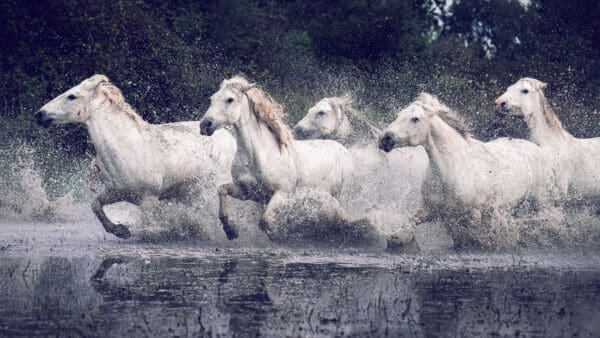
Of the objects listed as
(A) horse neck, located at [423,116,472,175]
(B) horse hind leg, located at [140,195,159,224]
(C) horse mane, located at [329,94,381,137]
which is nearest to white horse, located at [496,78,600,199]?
(A) horse neck, located at [423,116,472,175]

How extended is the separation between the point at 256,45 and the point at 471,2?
33585 mm

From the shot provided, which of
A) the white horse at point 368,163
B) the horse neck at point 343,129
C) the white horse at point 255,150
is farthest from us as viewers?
the horse neck at point 343,129

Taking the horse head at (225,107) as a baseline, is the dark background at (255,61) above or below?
above

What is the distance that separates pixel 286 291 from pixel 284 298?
305 mm

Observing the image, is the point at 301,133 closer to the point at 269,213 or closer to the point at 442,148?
the point at 269,213

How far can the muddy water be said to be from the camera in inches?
265

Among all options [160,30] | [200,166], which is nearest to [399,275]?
[200,166]

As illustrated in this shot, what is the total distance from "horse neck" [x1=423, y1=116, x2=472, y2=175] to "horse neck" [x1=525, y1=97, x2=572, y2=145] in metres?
2.00

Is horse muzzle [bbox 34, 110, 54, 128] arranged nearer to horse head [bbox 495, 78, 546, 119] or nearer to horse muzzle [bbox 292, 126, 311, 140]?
horse muzzle [bbox 292, 126, 311, 140]

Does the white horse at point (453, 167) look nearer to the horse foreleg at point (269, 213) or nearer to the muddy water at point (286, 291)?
the muddy water at point (286, 291)

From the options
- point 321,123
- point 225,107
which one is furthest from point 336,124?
point 225,107

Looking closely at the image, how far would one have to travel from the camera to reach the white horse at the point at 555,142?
41.8ft

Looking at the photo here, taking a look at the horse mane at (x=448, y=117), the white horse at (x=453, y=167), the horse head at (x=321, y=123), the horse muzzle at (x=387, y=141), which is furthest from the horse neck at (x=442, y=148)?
the horse head at (x=321, y=123)

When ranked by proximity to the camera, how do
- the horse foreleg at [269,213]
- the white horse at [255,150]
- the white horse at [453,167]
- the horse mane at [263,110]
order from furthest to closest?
1. the horse mane at [263,110]
2. the white horse at [255,150]
3. the horse foreleg at [269,213]
4. the white horse at [453,167]
